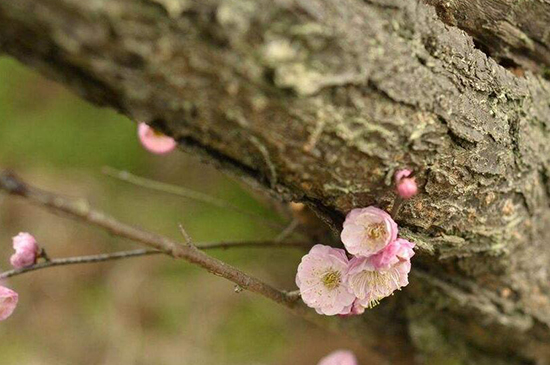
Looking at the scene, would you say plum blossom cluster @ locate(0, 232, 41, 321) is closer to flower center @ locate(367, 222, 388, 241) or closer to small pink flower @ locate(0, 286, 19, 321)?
small pink flower @ locate(0, 286, 19, 321)

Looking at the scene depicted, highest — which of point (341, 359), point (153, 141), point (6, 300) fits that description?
point (153, 141)

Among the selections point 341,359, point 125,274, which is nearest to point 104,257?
point 341,359

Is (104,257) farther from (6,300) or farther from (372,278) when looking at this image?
(372,278)

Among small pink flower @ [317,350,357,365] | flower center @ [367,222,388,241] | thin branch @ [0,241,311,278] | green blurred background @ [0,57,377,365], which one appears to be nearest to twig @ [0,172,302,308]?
thin branch @ [0,241,311,278]

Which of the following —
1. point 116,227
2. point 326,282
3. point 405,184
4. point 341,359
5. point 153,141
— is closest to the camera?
point 116,227

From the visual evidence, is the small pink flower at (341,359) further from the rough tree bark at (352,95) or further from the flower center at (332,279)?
the flower center at (332,279)
